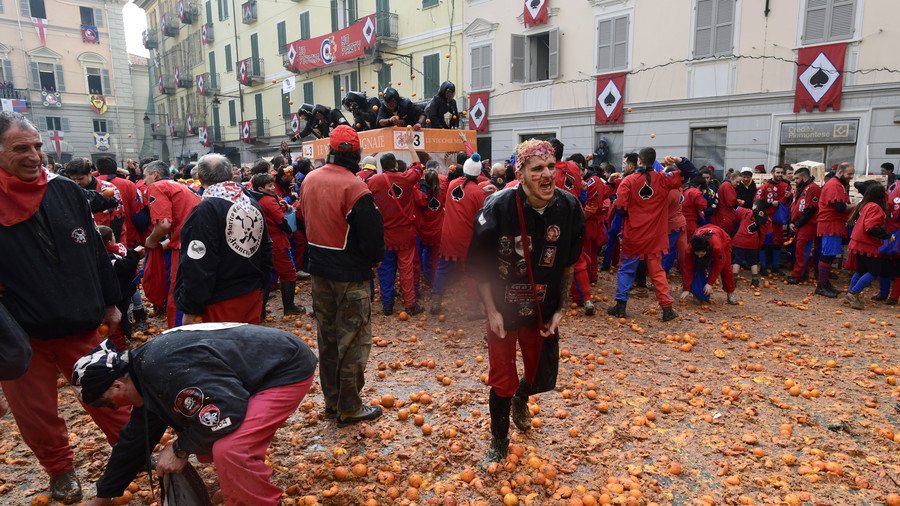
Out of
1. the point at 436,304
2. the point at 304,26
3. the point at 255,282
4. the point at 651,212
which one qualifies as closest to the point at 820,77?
the point at 651,212

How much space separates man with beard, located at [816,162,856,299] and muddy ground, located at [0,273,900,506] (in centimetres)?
183

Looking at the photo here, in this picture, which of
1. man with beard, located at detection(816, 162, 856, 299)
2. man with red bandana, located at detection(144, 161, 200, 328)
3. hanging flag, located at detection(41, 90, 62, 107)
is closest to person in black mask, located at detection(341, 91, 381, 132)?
man with red bandana, located at detection(144, 161, 200, 328)

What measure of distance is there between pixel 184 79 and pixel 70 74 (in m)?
7.92

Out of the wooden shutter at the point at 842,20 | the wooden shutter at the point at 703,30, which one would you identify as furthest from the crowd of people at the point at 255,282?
the wooden shutter at the point at 703,30

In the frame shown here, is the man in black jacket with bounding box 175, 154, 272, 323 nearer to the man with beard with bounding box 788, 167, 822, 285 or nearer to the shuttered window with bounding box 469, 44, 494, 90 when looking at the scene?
the man with beard with bounding box 788, 167, 822, 285

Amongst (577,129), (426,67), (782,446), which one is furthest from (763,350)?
(426,67)

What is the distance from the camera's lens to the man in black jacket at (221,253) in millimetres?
3498

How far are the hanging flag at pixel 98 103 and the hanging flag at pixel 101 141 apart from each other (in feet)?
5.40

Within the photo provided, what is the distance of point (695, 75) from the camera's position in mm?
15055

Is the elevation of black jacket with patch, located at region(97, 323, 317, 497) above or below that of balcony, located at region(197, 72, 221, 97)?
below

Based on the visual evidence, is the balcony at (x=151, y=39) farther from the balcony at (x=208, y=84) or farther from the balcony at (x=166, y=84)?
the balcony at (x=208, y=84)

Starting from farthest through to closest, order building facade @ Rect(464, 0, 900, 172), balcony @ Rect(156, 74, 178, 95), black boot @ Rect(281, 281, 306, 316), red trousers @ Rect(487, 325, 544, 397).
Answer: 1. balcony @ Rect(156, 74, 178, 95)
2. building facade @ Rect(464, 0, 900, 172)
3. black boot @ Rect(281, 281, 306, 316)
4. red trousers @ Rect(487, 325, 544, 397)

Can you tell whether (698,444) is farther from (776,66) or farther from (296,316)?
(776,66)

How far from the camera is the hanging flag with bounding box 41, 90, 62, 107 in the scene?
36875 millimetres
